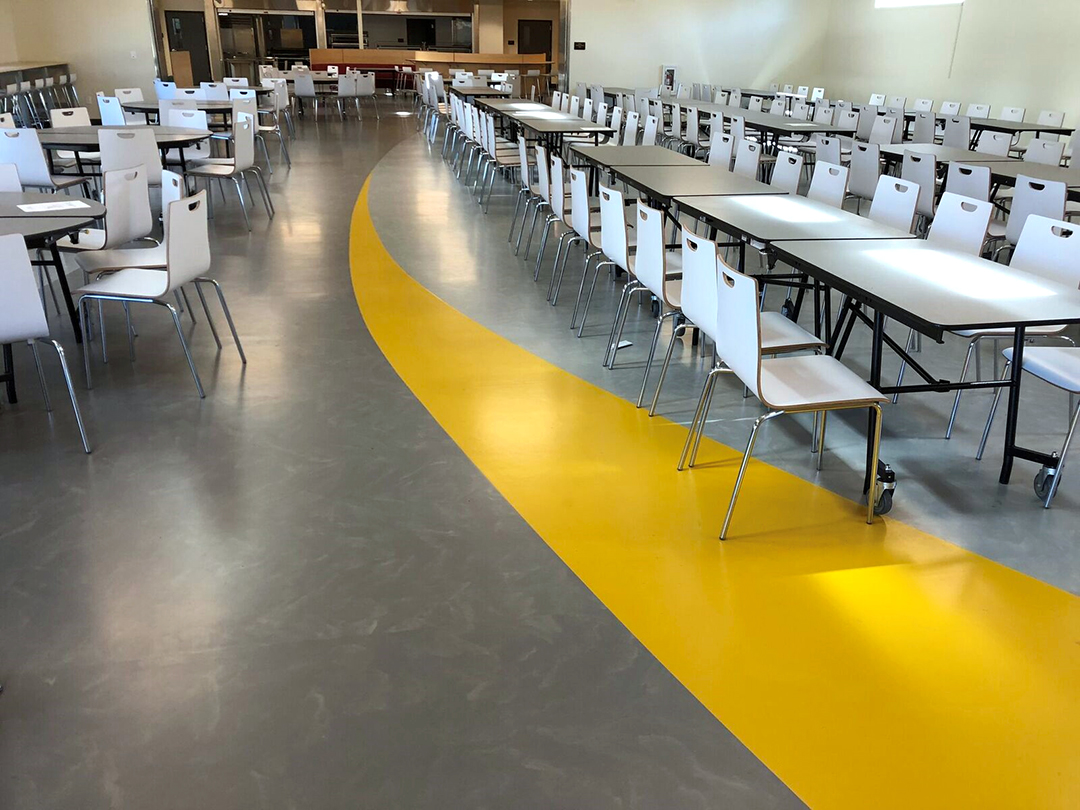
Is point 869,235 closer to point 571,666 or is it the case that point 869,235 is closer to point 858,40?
point 571,666

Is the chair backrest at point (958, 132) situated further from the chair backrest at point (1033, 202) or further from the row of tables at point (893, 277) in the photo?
the row of tables at point (893, 277)

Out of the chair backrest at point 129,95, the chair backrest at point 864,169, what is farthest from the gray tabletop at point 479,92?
the chair backrest at point 864,169

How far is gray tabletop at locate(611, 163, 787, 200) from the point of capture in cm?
465

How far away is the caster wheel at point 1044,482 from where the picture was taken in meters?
3.11

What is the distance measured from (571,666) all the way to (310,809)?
30.4 inches

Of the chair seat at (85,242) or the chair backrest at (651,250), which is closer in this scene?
the chair backrest at (651,250)

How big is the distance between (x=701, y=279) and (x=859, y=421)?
4.00ft

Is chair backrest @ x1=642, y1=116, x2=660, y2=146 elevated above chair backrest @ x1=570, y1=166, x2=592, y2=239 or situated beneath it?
elevated above

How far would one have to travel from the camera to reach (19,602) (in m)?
2.48

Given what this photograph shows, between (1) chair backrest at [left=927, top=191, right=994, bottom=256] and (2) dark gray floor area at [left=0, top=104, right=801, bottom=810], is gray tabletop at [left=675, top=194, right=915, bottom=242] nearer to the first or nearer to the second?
(1) chair backrest at [left=927, top=191, right=994, bottom=256]

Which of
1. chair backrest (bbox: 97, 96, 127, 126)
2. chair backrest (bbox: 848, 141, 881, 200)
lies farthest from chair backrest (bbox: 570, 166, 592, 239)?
chair backrest (bbox: 97, 96, 127, 126)

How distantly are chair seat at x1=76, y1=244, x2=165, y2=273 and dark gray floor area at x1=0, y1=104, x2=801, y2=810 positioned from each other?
0.66 m

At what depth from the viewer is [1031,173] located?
18.2ft

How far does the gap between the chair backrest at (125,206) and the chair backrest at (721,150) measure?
4.59m
